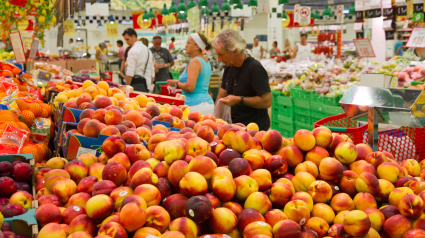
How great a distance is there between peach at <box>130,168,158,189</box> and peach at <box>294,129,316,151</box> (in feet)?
1.92

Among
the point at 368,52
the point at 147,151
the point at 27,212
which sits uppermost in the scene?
the point at 368,52

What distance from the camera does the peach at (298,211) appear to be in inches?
46.3

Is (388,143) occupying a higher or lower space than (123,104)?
lower

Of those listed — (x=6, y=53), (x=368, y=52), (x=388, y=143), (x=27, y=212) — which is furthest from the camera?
(x=6, y=53)

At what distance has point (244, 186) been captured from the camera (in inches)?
49.3

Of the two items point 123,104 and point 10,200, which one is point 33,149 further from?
point 10,200

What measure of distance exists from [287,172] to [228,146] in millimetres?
267

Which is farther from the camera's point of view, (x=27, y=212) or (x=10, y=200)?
(x=10, y=200)

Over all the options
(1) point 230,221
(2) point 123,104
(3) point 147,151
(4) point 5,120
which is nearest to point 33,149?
(4) point 5,120

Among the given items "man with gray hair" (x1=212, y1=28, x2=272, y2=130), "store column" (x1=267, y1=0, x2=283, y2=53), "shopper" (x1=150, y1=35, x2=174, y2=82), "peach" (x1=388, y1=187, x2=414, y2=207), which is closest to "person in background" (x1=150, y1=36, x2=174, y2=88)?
"shopper" (x1=150, y1=35, x2=174, y2=82)

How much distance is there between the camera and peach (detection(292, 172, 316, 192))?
4.39ft

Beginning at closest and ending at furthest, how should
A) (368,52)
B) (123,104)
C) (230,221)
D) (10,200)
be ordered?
(230,221), (10,200), (123,104), (368,52)

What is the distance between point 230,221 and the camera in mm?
1140

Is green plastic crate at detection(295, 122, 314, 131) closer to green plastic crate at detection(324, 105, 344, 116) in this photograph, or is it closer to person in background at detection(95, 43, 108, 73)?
green plastic crate at detection(324, 105, 344, 116)
